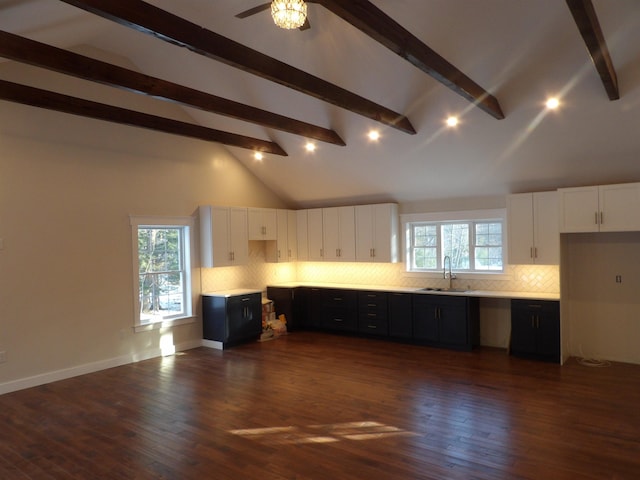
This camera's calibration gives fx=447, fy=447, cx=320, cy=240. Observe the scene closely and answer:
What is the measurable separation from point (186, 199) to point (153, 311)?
1.76 metres

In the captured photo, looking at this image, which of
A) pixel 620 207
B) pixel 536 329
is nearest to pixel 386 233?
pixel 536 329

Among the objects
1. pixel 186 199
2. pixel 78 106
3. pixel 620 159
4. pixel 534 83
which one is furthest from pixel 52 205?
pixel 620 159

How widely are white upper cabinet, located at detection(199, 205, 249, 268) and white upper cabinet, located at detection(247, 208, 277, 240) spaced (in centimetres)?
21

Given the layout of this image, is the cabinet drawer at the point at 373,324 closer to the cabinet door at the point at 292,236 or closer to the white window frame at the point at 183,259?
the cabinet door at the point at 292,236

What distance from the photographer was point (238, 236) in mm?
7375

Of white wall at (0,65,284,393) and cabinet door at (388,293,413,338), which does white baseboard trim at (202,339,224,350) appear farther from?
cabinet door at (388,293,413,338)

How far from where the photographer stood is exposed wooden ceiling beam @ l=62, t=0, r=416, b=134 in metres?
2.69

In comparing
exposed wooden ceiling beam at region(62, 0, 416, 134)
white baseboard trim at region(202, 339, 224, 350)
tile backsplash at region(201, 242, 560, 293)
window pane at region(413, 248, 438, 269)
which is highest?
exposed wooden ceiling beam at region(62, 0, 416, 134)

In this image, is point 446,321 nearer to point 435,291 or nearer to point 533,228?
point 435,291

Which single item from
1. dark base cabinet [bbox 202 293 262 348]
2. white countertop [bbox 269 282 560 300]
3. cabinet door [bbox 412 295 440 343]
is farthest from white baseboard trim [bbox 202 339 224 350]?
cabinet door [bbox 412 295 440 343]

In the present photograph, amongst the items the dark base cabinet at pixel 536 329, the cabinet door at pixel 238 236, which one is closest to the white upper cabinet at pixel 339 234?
the cabinet door at pixel 238 236

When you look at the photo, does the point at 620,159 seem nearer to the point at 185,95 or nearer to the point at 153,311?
the point at 185,95

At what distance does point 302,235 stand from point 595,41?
588cm

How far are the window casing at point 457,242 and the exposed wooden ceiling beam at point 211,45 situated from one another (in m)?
2.77
